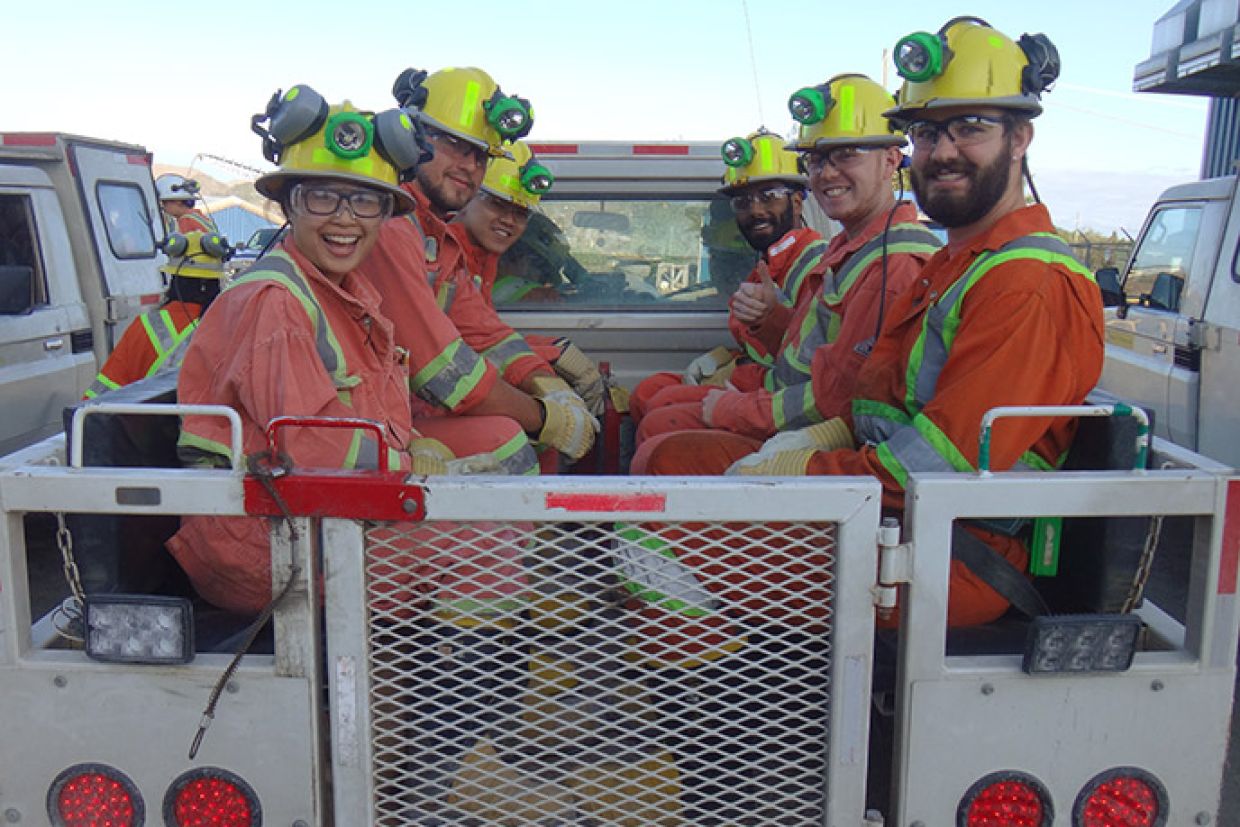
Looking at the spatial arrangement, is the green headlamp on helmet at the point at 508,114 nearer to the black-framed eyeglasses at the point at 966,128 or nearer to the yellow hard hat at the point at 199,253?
the black-framed eyeglasses at the point at 966,128

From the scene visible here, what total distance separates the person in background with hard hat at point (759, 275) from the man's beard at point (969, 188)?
123cm

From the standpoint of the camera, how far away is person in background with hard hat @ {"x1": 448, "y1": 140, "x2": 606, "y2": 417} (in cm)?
440

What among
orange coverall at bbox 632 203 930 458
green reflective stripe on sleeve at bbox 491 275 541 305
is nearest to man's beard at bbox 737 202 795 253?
orange coverall at bbox 632 203 930 458

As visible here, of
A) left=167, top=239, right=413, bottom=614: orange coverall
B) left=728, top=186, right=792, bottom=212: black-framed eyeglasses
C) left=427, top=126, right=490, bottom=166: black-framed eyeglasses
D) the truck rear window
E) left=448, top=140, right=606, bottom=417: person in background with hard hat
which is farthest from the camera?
the truck rear window

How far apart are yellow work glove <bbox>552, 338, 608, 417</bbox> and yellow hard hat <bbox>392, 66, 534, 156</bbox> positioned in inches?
36.7

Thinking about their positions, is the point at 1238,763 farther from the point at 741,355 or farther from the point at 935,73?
the point at 935,73

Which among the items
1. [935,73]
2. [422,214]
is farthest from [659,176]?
[935,73]

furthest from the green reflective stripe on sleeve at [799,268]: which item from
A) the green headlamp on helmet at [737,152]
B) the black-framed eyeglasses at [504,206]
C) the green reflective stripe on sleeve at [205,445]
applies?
the green reflective stripe on sleeve at [205,445]

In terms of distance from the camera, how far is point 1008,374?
2.31 metres

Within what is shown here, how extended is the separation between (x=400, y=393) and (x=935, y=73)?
1.59 metres

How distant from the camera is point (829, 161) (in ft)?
12.7

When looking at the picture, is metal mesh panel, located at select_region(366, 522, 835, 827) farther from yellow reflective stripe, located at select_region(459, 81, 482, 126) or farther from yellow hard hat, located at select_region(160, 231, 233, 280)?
yellow hard hat, located at select_region(160, 231, 233, 280)

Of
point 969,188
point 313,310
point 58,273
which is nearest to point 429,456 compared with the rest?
point 313,310

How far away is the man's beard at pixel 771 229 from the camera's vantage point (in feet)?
15.5
